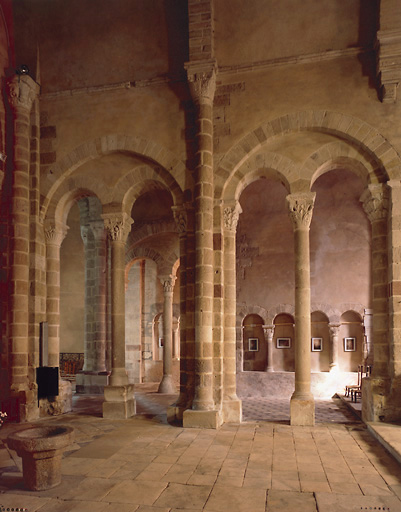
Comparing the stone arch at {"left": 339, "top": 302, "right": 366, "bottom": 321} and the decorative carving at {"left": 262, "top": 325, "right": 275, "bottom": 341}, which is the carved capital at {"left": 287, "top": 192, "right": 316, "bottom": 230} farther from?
the decorative carving at {"left": 262, "top": 325, "right": 275, "bottom": 341}

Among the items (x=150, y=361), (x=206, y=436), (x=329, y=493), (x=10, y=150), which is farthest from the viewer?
(x=150, y=361)

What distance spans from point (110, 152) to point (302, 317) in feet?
14.2

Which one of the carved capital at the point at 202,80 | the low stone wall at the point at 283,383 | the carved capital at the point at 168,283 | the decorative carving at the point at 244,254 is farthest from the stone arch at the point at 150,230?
the carved capital at the point at 202,80

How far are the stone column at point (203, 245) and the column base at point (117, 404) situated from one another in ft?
4.31

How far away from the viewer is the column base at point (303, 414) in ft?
24.0

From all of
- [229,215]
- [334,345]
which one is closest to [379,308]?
[229,215]

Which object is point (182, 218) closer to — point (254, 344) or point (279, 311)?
point (279, 311)

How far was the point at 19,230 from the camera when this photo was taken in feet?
27.4

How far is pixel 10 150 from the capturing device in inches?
339

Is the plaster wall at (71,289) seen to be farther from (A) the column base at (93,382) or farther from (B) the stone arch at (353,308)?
(B) the stone arch at (353,308)

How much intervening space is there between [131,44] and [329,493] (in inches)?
299

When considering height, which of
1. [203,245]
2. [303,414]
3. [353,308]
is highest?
[203,245]

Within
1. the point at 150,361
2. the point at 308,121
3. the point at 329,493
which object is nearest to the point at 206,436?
the point at 329,493

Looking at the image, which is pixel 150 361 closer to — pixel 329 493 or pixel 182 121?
pixel 182 121
